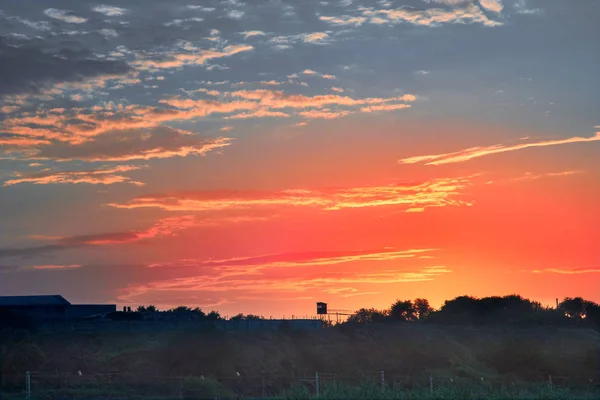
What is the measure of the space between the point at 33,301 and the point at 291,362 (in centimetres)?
4762

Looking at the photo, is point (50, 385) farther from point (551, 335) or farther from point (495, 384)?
point (551, 335)

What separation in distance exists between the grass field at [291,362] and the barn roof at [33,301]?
31931 millimetres

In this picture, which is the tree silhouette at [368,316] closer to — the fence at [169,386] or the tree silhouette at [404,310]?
the tree silhouette at [404,310]

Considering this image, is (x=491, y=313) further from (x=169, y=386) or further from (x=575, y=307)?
(x=169, y=386)

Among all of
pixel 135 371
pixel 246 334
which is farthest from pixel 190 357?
pixel 246 334

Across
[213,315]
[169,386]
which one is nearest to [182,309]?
[213,315]

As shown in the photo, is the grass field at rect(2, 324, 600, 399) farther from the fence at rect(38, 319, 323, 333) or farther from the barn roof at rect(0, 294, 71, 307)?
the barn roof at rect(0, 294, 71, 307)

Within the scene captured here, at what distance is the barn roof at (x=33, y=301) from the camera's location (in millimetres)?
124438

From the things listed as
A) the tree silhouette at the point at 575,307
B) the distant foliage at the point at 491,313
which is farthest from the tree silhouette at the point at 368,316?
the tree silhouette at the point at 575,307

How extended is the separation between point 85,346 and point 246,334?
21.4 meters

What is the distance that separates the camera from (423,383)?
88250mm

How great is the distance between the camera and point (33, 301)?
126 meters

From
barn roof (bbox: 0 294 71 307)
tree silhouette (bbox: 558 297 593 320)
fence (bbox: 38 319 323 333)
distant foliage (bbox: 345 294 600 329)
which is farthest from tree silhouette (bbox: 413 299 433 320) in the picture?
barn roof (bbox: 0 294 71 307)

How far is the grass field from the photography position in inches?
2990
